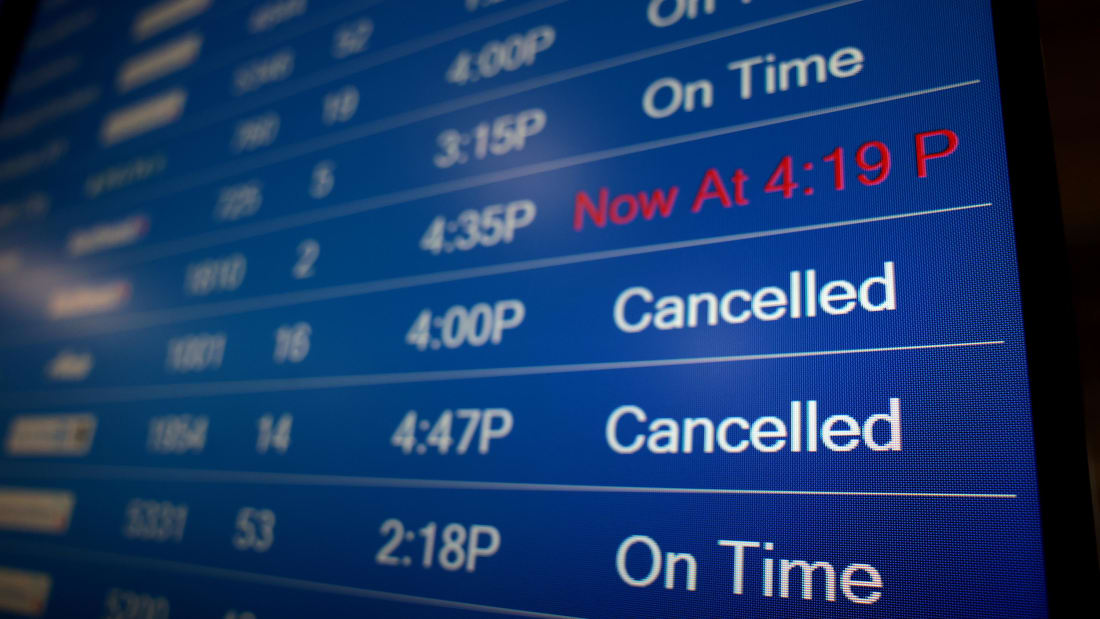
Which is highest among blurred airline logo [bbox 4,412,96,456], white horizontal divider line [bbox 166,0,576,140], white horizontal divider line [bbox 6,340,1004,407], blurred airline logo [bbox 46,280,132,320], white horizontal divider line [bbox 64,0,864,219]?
white horizontal divider line [bbox 166,0,576,140]

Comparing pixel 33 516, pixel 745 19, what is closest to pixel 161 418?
pixel 33 516

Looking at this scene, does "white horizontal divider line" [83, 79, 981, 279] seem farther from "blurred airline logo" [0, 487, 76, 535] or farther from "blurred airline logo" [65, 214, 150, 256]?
"blurred airline logo" [0, 487, 76, 535]

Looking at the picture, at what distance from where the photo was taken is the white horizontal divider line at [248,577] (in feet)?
2.58

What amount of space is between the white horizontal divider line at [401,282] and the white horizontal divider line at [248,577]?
38 cm

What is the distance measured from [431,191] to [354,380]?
28cm

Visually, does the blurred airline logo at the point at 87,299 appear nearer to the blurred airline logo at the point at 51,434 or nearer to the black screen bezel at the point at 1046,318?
the blurred airline logo at the point at 51,434

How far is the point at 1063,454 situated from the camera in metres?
0.57

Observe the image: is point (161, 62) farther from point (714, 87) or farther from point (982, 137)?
point (982, 137)

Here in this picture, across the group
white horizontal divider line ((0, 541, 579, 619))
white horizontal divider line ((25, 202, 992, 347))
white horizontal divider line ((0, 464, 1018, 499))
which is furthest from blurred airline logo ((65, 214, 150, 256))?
white horizontal divider line ((0, 541, 579, 619))

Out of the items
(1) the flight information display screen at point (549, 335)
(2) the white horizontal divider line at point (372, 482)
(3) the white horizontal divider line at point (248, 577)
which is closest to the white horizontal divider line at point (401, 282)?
(1) the flight information display screen at point (549, 335)

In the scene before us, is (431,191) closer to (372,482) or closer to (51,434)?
(372,482)

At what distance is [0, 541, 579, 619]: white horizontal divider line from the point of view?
0.79m

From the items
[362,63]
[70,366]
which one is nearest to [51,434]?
[70,366]

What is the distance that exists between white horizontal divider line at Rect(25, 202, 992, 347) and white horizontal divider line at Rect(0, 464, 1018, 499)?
25 centimetres
